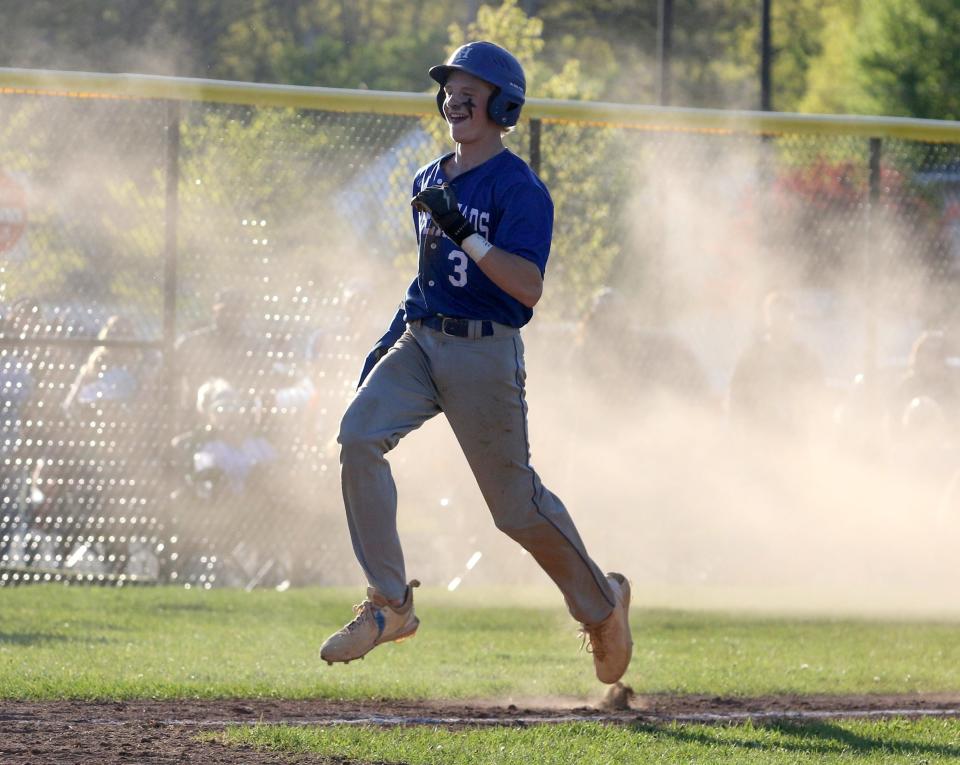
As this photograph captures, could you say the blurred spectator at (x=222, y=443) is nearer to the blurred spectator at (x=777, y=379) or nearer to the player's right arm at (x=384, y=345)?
the blurred spectator at (x=777, y=379)

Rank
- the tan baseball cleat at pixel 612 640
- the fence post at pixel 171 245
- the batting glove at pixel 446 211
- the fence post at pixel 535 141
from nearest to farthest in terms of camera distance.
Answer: the batting glove at pixel 446 211
the tan baseball cleat at pixel 612 640
the fence post at pixel 171 245
the fence post at pixel 535 141

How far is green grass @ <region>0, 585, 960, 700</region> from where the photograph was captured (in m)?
7.11

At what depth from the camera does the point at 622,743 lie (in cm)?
581

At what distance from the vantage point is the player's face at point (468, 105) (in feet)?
19.0

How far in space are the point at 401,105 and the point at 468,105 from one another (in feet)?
16.8

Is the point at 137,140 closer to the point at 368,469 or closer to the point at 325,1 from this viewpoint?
the point at 368,469

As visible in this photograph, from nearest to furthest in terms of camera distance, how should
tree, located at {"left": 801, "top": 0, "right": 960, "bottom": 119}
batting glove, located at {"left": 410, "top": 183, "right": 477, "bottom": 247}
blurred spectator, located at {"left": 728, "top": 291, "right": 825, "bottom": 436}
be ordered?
batting glove, located at {"left": 410, "top": 183, "right": 477, "bottom": 247}, blurred spectator, located at {"left": 728, "top": 291, "right": 825, "bottom": 436}, tree, located at {"left": 801, "top": 0, "right": 960, "bottom": 119}

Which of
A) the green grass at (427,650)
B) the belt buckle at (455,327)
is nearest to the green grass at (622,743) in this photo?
the green grass at (427,650)

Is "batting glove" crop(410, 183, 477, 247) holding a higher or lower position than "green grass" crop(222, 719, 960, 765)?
higher

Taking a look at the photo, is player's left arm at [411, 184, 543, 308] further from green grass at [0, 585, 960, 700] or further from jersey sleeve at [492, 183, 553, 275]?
green grass at [0, 585, 960, 700]

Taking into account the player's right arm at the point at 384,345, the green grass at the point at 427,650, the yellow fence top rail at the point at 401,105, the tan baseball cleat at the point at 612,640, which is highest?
the yellow fence top rail at the point at 401,105

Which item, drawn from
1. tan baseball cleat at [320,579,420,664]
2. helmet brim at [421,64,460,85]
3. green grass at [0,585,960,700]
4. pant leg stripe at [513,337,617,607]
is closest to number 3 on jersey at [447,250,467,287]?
pant leg stripe at [513,337,617,607]

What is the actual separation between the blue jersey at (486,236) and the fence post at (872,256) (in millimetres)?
6251

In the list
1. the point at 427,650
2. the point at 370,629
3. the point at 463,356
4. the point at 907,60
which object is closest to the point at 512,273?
the point at 463,356
